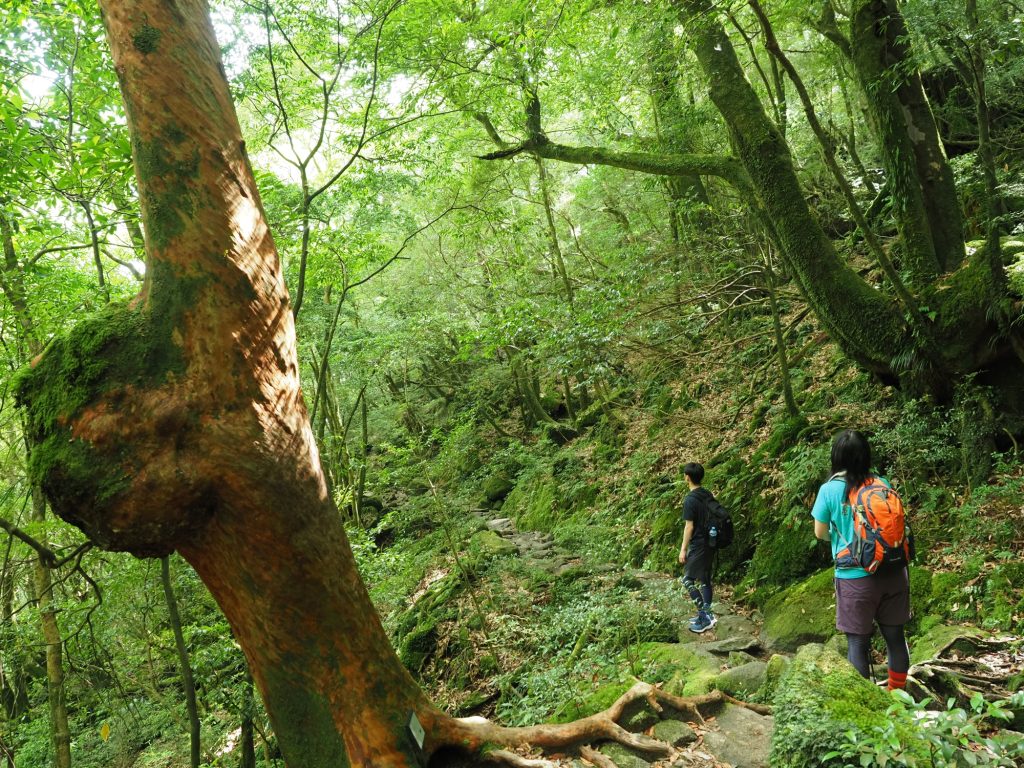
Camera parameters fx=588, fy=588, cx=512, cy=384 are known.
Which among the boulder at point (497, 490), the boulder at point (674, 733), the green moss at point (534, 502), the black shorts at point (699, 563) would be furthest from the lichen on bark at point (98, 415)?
the boulder at point (497, 490)

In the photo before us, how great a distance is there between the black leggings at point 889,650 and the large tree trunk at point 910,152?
172 inches

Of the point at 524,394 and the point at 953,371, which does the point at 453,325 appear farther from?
the point at 953,371

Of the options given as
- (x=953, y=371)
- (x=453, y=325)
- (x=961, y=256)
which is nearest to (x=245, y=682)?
(x=953, y=371)

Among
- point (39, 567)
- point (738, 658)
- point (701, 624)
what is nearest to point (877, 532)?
point (738, 658)

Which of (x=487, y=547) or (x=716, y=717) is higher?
(x=487, y=547)

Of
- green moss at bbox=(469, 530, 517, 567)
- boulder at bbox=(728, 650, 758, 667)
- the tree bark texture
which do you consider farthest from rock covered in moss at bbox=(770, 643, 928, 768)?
green moss at bbox=(469, 530, 517, 567)

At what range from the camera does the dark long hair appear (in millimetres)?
3604

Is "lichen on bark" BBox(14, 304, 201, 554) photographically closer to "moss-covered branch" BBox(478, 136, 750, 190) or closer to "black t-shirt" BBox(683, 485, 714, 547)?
"black t-shirt" BBox(683, 485, 714, 547)

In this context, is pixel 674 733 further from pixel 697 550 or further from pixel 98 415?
pixel 98 415

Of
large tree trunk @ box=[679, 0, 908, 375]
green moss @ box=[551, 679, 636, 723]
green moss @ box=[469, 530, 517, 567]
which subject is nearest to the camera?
green moss @ box=[551, 679, 636, 723]

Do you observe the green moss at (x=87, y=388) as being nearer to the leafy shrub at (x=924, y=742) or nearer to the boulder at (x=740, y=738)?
the leafy shrub at (x=924, y=742)

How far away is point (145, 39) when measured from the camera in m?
2.72

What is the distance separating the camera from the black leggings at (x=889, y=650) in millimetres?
3564

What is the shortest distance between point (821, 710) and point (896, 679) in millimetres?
1630
